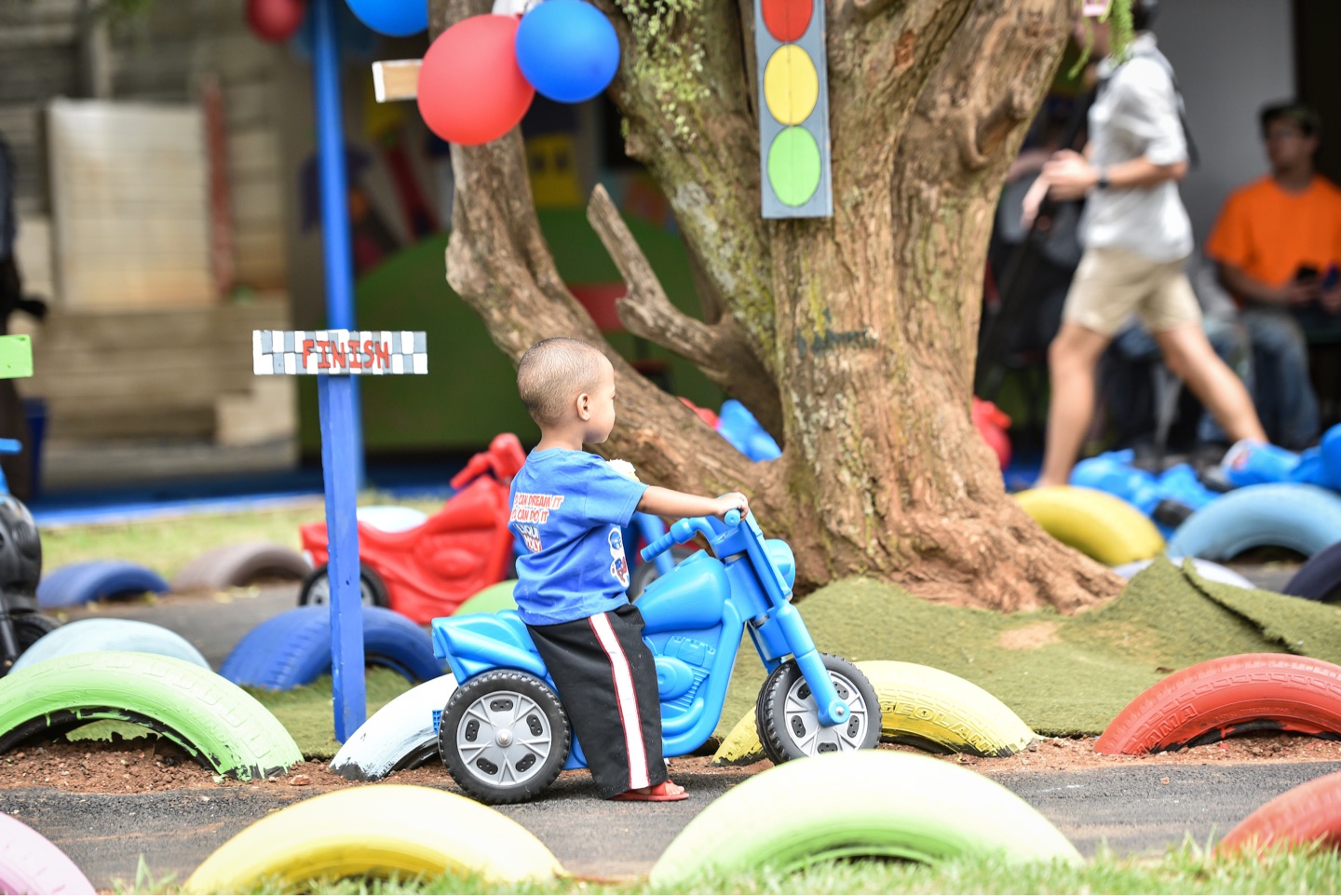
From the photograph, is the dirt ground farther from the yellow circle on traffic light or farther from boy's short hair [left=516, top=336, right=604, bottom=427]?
the yellow circle on traffic light

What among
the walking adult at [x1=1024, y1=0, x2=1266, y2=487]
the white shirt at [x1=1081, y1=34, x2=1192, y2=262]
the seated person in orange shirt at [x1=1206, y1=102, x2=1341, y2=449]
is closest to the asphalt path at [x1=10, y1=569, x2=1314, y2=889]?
the walking adult at [x1=1024, y1=0, x2=1266, y2=487]

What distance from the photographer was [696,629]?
283 cm

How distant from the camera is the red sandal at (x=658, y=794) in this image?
105 inches

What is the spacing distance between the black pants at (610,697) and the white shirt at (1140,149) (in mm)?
3997

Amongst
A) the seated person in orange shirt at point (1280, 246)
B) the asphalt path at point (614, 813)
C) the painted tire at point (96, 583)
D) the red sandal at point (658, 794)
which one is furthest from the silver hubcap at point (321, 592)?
the seated person in orange shirt at point (1280, 246)

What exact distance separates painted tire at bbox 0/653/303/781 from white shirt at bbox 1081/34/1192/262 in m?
4.34

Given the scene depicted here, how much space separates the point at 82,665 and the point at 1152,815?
2170 mm

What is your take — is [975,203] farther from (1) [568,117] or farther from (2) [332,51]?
(1) [568,117]

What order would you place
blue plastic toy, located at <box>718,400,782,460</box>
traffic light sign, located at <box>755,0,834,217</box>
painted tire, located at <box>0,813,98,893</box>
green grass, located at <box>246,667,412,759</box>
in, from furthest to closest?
1. blue plastic toy, located at <box>718,400,782,460</box>
2. traffic light sign, located at <box>755,0,834,217</box>
3. green grass, located at <box>246,667,412,759</box>
4. painted tire, located at <box>0,813,98,893</box>

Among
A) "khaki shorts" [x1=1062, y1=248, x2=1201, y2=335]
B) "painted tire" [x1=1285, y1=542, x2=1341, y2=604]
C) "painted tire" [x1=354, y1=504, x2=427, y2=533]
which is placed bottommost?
"painted tire" [x1=1285, y1=542, x2=1341, y2=604]

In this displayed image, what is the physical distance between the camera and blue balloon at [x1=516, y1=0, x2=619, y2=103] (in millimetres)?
3678

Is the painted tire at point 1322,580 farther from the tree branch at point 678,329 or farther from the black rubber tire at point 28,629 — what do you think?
the black rubber tire at point 28,629

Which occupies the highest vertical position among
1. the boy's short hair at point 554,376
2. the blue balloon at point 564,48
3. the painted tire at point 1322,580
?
the blue balloon at point 564,48

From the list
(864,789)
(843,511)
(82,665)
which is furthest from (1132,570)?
(82,665)
